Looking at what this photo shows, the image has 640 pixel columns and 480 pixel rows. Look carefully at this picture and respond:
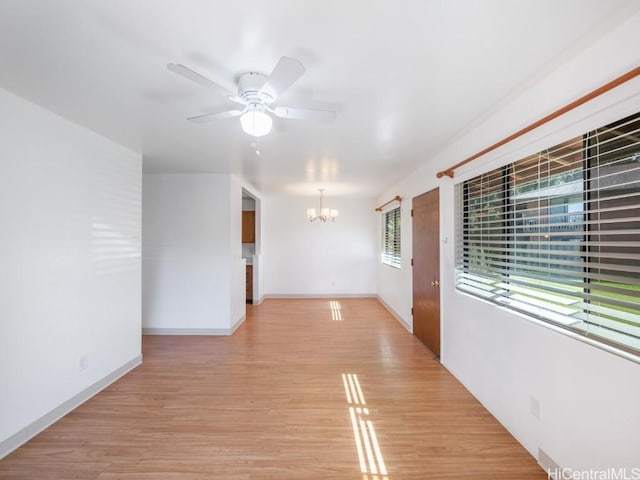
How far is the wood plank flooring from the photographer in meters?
1.84

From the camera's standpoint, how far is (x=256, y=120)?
1.75 m

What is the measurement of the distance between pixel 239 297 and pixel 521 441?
161 inches

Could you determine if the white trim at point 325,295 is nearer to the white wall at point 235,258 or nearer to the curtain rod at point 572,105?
the white wall at point 235,258

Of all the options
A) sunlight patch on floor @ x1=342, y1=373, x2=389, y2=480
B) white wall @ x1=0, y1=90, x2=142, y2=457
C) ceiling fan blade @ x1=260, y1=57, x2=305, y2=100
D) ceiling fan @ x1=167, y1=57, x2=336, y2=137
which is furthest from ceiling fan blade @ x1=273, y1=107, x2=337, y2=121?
sunlight patch on floor @ x1=342, y1=373, x2=389, y2=480

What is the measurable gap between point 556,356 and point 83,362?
3636 mm

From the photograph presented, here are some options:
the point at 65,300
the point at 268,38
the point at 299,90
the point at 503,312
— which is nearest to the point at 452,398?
the point at 503,312

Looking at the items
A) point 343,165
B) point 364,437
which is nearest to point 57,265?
point 364,437

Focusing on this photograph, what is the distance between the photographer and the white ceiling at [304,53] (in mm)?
1277

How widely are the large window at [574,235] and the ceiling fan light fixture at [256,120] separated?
1778mm

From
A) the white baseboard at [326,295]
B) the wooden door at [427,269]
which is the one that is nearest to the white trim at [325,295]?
the white baseboard at [326,295]

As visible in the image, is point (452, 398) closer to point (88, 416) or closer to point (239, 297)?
point (88, 416)

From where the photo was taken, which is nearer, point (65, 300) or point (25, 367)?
point (25, 367)

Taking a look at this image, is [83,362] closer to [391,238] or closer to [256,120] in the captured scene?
[256,120]

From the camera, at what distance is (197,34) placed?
4.65 ft
